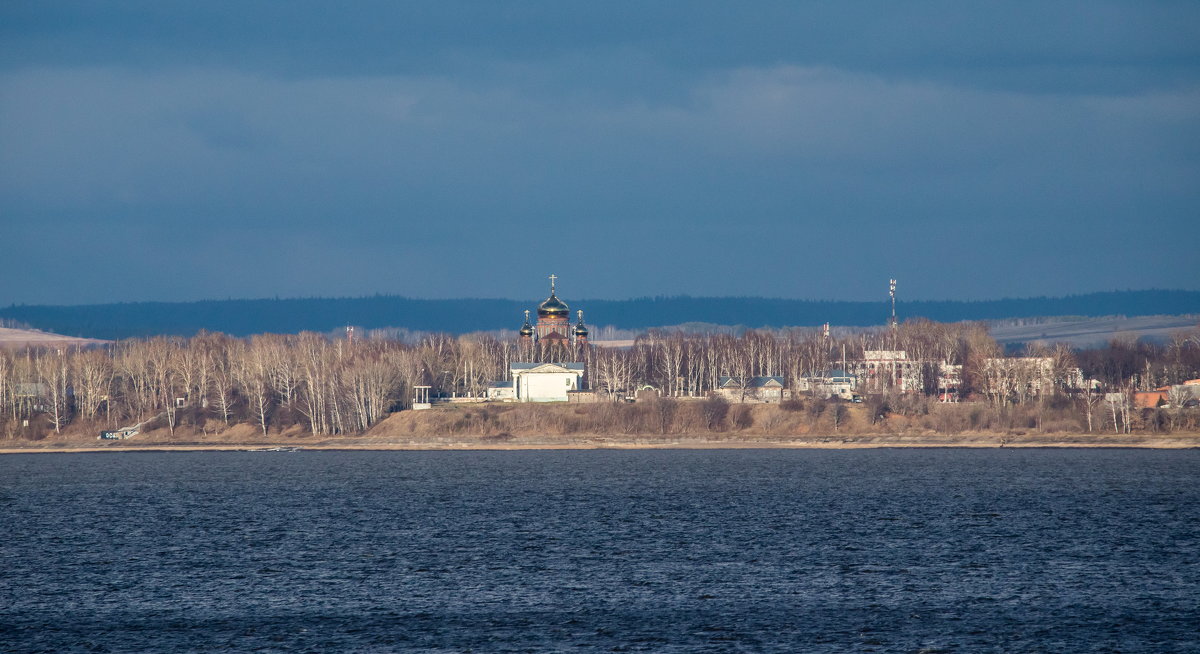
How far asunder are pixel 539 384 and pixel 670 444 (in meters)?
18.0

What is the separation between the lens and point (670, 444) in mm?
96625

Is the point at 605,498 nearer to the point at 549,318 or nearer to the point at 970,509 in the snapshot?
the point at 970,509

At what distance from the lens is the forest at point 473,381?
9862 centimetres

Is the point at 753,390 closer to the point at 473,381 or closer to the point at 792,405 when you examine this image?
the point at 792,405

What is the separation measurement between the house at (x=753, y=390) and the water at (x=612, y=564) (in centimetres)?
3548

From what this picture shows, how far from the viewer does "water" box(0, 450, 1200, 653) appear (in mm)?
29359

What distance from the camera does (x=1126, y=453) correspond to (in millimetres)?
89688

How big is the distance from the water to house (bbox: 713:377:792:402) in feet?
116

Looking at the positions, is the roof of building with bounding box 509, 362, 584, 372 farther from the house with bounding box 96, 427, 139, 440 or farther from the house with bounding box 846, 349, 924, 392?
the house with bounding box 96, 427, 139, 440

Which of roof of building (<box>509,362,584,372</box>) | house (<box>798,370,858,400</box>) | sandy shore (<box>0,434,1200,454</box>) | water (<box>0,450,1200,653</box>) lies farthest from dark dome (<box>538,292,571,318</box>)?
water (<box>0,450,1200,653</box>)

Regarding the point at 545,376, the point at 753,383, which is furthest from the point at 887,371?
the point at 545,376

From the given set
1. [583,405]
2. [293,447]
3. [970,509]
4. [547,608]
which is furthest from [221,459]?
[547,608]

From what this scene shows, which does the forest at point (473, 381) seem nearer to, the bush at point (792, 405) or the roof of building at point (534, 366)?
the bush at point (792, 405)

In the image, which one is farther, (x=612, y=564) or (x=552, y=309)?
(x=552, y=309)
